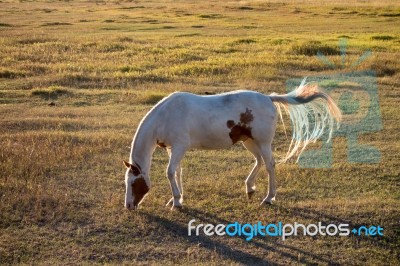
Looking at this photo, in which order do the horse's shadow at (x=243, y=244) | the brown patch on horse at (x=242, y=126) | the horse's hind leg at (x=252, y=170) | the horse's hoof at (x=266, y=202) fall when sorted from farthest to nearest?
A: the horse's hind leg at (x=252, y=170)
the horse's hoof at (x=266, y=202)
the brown patch on horse at (x=242, y=126)
the horse's shadow at (x=243, y=244)

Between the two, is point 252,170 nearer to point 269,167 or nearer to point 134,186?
point 269,167

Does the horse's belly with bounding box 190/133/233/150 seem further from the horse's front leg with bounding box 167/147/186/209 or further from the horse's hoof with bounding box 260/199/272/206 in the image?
the horse's hoof with bounding box 260/199/272/206

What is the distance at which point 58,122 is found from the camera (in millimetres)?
13062

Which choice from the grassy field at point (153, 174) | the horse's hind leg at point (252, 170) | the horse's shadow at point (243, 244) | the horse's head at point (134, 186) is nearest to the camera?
the horse's shadow at point (243, 244)

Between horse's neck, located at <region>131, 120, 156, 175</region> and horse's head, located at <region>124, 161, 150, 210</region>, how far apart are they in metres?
0.08

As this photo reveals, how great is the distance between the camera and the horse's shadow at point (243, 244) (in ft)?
22.1

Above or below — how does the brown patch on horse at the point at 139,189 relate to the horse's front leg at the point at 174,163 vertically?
below

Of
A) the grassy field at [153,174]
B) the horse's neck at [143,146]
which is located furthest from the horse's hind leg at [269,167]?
the horse's neck at [143,146]

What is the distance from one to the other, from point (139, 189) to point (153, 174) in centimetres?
183

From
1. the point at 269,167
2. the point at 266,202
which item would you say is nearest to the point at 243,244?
the point at 266,202

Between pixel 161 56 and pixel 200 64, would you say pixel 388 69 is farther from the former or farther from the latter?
pixel 161 56

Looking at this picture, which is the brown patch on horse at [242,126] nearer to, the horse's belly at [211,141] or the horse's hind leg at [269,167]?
the horse's belly at [211,141]

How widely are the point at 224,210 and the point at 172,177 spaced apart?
0.84 meters

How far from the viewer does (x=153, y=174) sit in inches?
386
